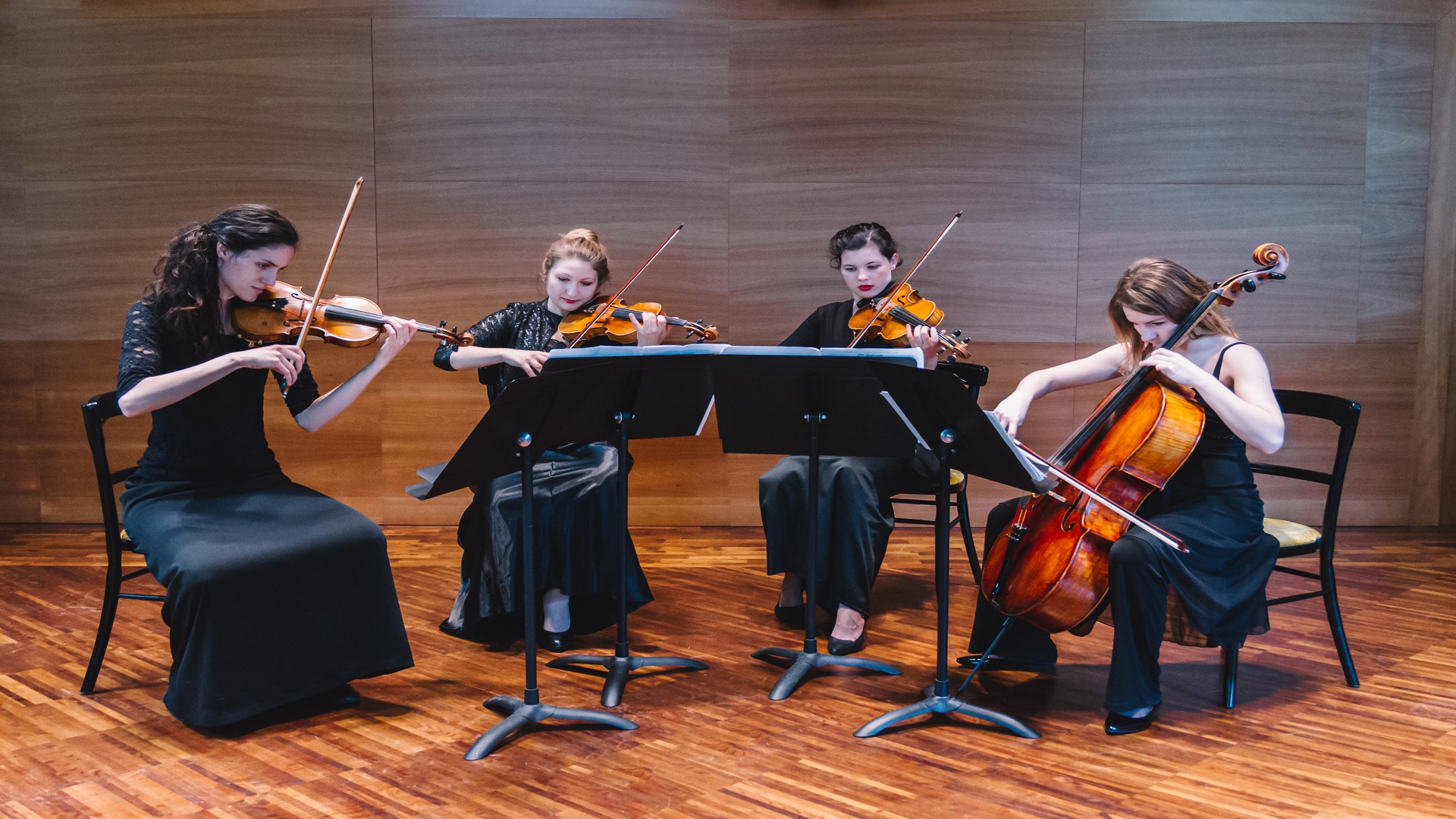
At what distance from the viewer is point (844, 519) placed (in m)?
2.88

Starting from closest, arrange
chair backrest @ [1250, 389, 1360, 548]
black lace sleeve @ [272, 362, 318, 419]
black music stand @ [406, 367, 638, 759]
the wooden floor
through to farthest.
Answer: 1. the wooden floor
2. black music stand @ [406, 367, 638, 759]
3. chair backrest @ [1250, 389, 1360, 548]
4. black lace sleeve @ [272, 362, 318, 419]

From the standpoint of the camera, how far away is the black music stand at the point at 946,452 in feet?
6.76

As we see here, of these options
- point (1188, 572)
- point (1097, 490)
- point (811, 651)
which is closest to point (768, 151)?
point (811, 651)

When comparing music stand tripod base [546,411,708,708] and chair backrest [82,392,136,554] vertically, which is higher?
chair backrest [82,392,136,554]

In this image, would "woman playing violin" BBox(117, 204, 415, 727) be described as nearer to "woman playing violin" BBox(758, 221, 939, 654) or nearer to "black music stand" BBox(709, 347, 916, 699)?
"black music stand" BBox(709, 347, 916, 699)

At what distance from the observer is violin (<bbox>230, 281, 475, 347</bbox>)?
251 centimetres

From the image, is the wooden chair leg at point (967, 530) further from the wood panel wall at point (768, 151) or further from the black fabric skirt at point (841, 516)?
the wood panel wall at point (768, 151)

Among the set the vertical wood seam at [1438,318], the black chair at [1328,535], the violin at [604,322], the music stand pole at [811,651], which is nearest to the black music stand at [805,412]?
the music stand pole at [811,651]

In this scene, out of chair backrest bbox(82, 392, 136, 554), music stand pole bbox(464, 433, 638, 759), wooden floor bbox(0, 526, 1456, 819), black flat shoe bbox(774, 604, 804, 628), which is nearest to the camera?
wooden floor bbox(0, 526, 1456, 819)

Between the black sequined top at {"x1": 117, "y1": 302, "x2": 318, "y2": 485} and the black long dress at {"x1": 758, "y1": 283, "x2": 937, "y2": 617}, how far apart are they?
1279 mm

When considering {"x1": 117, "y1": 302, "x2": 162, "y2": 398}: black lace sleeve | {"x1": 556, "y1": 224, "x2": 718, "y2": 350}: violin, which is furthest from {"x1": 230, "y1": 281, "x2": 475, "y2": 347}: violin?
{"x1": 556, "y1": 224, "x2": 718, "y2": 350}: violin

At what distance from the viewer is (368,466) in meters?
4.23

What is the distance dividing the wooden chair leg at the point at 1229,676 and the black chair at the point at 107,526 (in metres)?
2.31

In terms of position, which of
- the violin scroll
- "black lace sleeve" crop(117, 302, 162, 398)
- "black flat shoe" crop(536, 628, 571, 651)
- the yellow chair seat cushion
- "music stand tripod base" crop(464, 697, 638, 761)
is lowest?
"black flat shoe" crop(536, 628, 571, 651)
